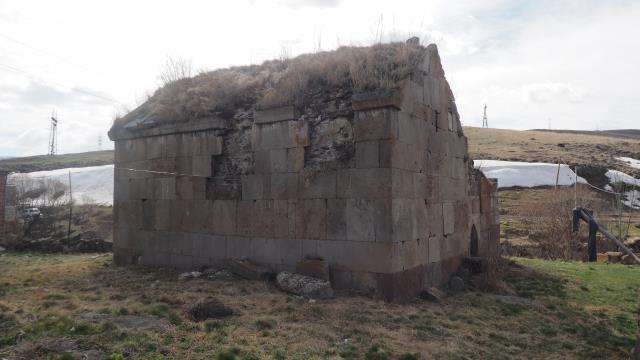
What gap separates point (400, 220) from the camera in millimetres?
6938

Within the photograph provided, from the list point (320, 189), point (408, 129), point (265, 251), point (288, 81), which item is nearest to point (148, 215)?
point (265, 251)

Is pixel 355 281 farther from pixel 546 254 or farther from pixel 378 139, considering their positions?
pixel 546 254

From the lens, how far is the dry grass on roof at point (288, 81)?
7.42m

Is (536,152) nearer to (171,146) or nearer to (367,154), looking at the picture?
(171,146)

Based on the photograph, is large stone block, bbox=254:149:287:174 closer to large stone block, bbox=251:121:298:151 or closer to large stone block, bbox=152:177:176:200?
large stone block, bbox=251:121:298:151

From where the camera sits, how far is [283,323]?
5672 millimetres

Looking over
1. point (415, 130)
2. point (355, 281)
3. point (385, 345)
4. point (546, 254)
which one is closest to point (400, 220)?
point (355, 281)

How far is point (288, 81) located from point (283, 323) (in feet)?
14.2

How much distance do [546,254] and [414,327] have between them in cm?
1575

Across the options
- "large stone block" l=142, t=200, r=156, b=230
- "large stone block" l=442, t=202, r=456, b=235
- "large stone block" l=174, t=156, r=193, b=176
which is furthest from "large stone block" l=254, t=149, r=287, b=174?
"large stone block" l=442, t=202, r=456, b=235

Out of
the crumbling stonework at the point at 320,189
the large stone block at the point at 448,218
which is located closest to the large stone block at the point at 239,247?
the crumbling stonework at the point at 320,189

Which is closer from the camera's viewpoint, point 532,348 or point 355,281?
point 532,348

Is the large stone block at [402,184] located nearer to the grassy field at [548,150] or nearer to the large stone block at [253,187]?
the large stone block at [253,187]

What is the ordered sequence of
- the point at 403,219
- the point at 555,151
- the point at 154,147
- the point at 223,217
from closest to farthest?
the point at 403,219
the point at 223,217
the point at 154,147
the point at 555,151
